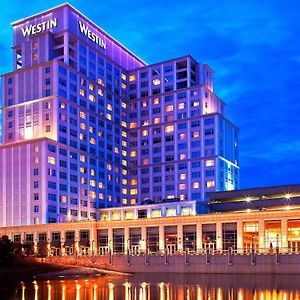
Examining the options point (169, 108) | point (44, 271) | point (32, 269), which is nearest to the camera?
point (32, 269)

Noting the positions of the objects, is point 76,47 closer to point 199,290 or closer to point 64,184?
point 64,184

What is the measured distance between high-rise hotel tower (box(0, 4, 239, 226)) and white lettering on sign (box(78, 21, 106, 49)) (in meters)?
0.34

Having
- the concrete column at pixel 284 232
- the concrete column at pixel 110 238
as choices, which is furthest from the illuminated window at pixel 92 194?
the concrete column at pixel 284 232

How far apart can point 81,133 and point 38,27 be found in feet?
123

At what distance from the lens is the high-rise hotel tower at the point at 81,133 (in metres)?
161

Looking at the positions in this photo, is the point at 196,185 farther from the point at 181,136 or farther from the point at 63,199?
the point at 63,199

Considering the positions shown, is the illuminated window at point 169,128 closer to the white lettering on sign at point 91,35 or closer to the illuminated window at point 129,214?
the white lettering on sign at point 91,35

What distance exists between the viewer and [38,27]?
590 feet

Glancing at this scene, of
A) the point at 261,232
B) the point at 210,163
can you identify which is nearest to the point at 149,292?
the point at 261,232

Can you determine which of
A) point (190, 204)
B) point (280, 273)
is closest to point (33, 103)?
point (190, 204)

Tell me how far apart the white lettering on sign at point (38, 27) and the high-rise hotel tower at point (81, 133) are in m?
0.33

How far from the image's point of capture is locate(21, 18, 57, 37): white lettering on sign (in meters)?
178

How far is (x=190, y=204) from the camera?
6491 inches

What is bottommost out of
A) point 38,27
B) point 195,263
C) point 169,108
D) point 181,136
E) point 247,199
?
point 195,263
